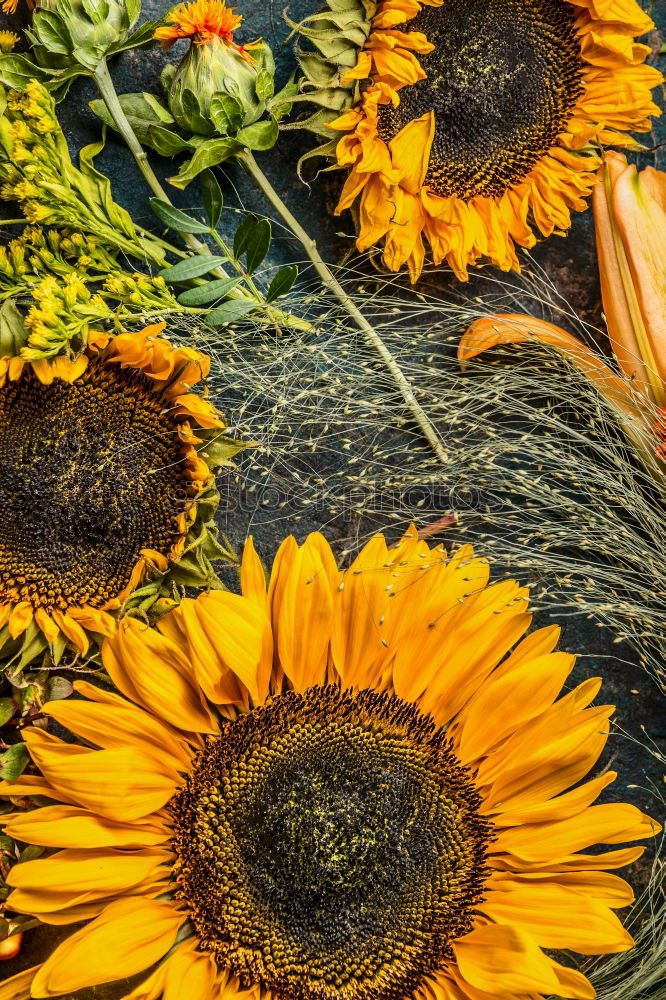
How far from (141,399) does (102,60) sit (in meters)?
0.39

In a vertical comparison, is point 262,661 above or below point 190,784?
above

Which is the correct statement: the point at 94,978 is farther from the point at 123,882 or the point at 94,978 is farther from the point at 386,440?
the point at 386,440

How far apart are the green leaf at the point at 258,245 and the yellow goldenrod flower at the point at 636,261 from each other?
17.1 inches

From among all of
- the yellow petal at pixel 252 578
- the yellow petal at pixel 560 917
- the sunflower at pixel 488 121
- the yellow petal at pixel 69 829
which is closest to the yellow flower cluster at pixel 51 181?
the sunflower at pixel 488 121

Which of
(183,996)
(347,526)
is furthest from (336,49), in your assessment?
(183,996)

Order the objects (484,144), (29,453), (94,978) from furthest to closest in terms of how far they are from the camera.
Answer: (484,144) → (29,453) → (94,978)

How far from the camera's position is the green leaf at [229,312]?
3.76ft

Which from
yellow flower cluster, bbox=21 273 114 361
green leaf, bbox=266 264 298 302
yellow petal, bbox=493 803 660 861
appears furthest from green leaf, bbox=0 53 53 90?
yellow petal, bbox=493 803 660 861

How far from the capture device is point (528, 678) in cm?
106

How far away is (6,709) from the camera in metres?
1.10

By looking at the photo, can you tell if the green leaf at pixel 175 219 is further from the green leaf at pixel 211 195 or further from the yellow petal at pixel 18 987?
the yellow petal at pixel 18 987

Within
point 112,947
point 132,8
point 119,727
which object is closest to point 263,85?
point 132,8

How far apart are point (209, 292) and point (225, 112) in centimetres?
21

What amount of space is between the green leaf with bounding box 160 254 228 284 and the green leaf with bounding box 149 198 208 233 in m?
0.03
